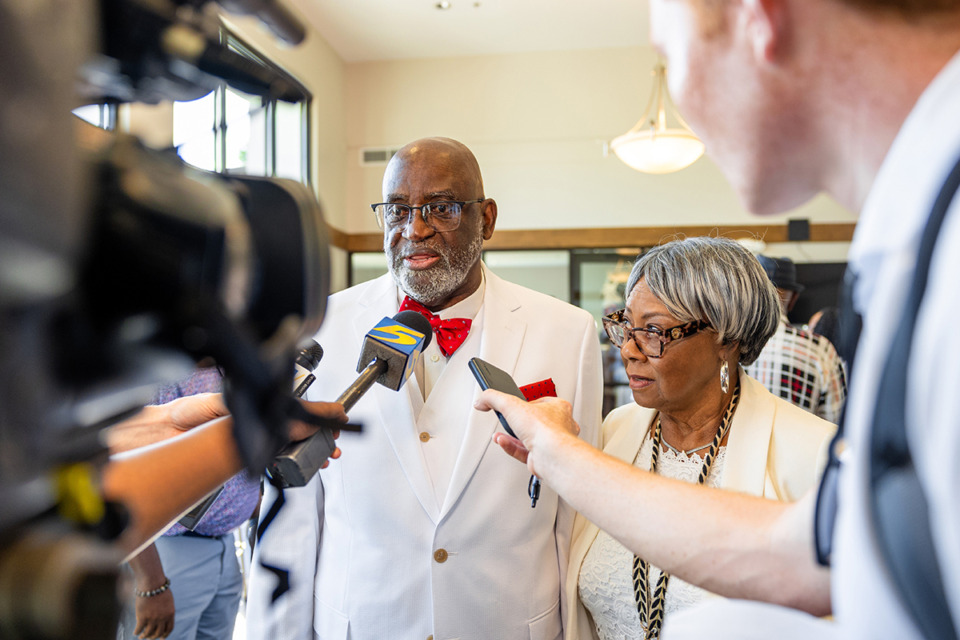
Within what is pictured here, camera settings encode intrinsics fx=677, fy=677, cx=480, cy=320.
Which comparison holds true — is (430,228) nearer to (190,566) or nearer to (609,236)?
(190,566)

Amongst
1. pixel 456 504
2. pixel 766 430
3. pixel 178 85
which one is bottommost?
pixel 456 504

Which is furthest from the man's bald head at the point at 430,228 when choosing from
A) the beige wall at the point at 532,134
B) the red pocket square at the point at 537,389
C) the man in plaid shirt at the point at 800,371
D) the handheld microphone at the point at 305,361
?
the beige wall at the point at 532,134

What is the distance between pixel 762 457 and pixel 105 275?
1.53 meters

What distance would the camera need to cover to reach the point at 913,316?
0.44 meters

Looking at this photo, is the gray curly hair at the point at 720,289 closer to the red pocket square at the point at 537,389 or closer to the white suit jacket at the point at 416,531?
the white suit jacket at the point at 416,531

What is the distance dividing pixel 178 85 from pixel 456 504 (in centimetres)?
134

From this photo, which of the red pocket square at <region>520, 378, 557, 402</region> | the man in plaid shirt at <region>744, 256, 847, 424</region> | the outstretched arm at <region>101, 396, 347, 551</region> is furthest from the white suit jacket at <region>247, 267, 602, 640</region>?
the man in plaid shirt at <region>744, 256, 847, 424</region>

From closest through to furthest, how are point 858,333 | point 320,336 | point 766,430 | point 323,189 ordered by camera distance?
point 858,333 → point 766,430 → point 320,336 → point 323,189

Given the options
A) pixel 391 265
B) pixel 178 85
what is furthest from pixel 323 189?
pixel 178 85

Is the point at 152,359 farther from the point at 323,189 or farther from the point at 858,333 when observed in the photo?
the point at 323,189

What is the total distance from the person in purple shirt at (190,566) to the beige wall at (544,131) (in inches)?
261

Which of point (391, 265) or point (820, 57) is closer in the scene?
point (820, 57)

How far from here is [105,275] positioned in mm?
419

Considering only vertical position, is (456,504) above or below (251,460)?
below
